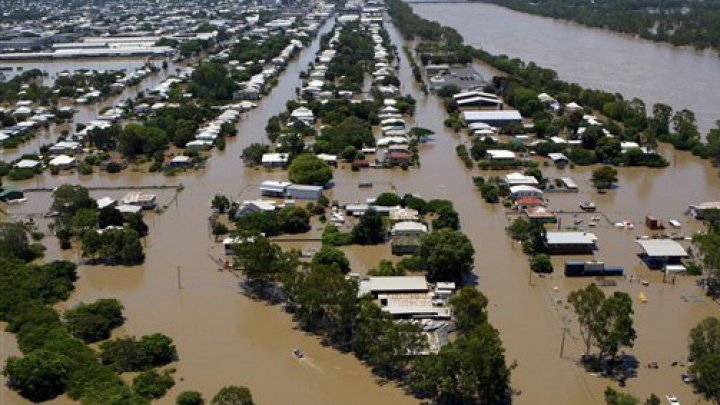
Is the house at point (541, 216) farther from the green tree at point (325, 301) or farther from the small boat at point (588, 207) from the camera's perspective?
the green tree at point (325, 301)

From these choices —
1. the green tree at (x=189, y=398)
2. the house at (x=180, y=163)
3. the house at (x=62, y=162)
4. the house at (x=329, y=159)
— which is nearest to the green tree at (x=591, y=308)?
the green tree at (x=189, y=398)

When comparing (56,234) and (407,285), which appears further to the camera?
(56,234)

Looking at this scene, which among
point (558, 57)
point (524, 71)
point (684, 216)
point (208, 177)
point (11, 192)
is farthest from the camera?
point (558, 57)

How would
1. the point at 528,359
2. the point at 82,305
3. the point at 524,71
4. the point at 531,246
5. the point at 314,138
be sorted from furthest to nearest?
the point at 524,71, the point at 314,138, the point at 531,246, the point at 82,305, the point at 528,359

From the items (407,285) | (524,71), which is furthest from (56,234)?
(524,71)

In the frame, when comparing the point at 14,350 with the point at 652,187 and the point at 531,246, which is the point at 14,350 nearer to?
the point at 531,246

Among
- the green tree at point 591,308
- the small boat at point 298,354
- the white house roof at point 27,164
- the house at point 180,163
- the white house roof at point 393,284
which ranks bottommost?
the white house roof at point 27,164

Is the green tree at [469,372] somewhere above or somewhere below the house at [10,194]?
above
